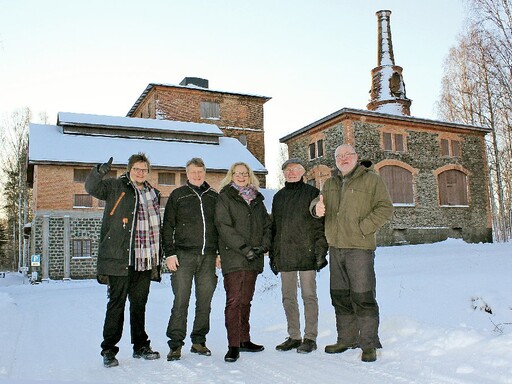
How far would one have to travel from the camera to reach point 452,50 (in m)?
28.8

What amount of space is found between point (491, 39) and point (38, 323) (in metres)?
12.3

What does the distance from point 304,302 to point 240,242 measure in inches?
37.6

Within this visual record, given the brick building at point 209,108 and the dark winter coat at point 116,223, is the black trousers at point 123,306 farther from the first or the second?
the brick building at point 209,108

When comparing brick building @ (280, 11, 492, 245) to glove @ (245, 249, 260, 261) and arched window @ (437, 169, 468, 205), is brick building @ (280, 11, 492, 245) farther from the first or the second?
glove @ (245, 249, 260, 261)

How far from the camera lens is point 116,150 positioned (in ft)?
78.4

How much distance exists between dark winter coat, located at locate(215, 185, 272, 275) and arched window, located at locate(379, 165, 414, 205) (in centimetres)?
1892

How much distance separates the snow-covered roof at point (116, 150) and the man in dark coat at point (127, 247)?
59.0 feet

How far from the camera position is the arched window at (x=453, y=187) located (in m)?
24.6

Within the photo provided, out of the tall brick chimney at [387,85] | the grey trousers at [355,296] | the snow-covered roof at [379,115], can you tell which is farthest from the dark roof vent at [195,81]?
the grey trousers at [355,296]

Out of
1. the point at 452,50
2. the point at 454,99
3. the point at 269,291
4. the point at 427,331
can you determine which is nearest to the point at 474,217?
the point at 454,99

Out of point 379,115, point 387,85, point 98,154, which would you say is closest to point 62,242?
point 98,154

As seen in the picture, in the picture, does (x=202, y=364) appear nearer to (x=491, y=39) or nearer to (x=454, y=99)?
(x=491, y=39)

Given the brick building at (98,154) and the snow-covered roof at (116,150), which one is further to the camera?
the snow-covered roof at (116,150)

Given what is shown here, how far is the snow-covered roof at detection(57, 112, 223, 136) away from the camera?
24.9 m
